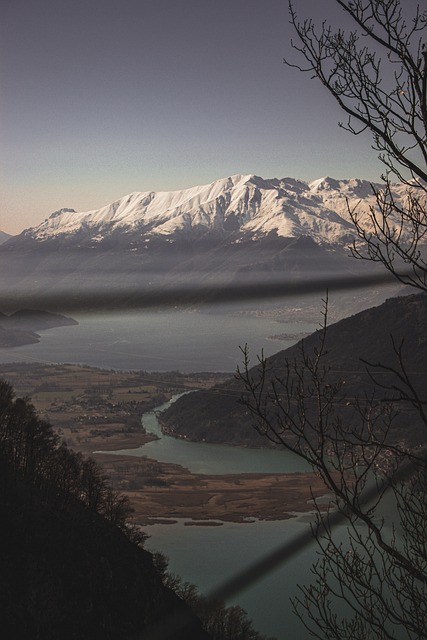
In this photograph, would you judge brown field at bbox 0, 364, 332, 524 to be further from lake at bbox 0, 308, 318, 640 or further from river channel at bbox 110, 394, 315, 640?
lake at bbox 0, 308, 318, 640

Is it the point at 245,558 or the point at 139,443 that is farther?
the point at 139,443

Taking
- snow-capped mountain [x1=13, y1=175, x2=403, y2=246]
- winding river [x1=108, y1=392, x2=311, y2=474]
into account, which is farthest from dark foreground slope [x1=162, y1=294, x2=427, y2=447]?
snow-capped mountain [x1=13, y1=175, x2=403, y2=246]

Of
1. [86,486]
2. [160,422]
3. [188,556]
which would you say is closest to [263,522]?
[188,556]

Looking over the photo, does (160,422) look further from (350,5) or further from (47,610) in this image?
(350,5)

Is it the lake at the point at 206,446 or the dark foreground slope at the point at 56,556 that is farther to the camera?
the lake at the point at 206,446

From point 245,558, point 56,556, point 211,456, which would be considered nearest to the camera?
A: point 56,556

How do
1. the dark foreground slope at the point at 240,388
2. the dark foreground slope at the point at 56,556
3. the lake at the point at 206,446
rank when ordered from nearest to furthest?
1. the dark foreground slope at the point at 56,556
2. the lake at the point at 206,446
3. the dark foreground slope at the point at 240,388

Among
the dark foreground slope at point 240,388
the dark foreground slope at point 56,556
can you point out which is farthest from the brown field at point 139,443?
the dark foreground slope at point 56,556

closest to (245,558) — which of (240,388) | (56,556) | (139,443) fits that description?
(56,556)

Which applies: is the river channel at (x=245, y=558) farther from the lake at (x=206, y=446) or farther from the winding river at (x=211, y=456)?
the winding river at (x=211, y=456)

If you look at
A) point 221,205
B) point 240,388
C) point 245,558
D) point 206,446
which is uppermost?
point 221,205

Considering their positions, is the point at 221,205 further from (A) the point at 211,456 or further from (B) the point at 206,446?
(A) the point at 211,456
